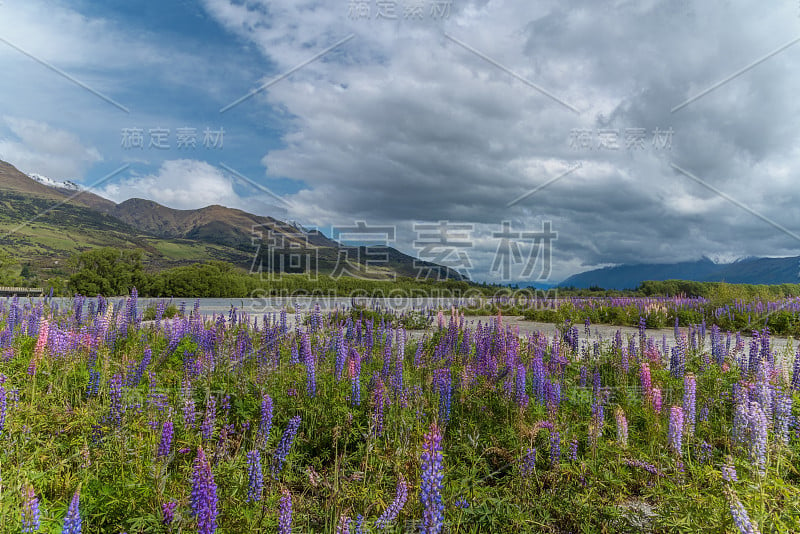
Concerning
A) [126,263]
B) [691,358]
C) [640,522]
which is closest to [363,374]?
[640,522]

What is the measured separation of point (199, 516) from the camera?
6.69 ft

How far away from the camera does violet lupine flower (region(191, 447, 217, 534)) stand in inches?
79.1

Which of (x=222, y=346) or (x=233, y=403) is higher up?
(x=222, y=346)

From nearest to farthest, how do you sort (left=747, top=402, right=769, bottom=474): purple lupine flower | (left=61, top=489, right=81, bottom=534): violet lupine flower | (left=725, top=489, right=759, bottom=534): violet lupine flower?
(left=61, top=489, right=81, bottom=534): violet lupine flower
(left=725, top=489, right=759, bottom=534): violet lupine flower
(left=747, top=402, right=769, bottom=474): purple lupine flower

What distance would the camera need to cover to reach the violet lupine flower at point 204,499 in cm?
201

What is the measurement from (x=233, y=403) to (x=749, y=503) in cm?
447

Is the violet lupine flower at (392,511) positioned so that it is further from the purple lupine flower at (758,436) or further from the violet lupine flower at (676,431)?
the violet lupine flower at (676,431)

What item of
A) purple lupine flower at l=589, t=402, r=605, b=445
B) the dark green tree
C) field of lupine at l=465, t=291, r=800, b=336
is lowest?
purple lupine flower at l=589, t=402, r=605, b=445

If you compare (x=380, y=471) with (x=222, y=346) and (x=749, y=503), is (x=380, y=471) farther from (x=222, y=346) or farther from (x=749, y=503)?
(x=222, y=346)

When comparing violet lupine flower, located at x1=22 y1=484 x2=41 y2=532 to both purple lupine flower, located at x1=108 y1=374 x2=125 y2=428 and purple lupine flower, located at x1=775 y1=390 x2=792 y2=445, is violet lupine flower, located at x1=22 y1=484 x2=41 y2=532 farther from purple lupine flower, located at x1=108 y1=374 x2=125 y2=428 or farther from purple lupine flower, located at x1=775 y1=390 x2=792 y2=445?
purple lupine flower, located at x1=775 y1=390 x2=792 y2=445

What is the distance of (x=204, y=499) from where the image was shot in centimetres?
204

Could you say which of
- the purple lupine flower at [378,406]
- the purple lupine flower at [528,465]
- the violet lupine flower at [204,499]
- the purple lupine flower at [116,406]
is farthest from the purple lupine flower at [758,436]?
the purple lupine flower at [116,406]

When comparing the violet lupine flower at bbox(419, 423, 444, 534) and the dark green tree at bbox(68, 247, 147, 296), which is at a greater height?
the dark green tree at bbox(68, 247, 147, 296)

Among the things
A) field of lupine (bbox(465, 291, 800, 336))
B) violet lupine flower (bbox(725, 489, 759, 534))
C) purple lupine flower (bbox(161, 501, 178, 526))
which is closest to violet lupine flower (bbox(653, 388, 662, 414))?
violet lupine flower (bbox(725, 489, 759, 534))
